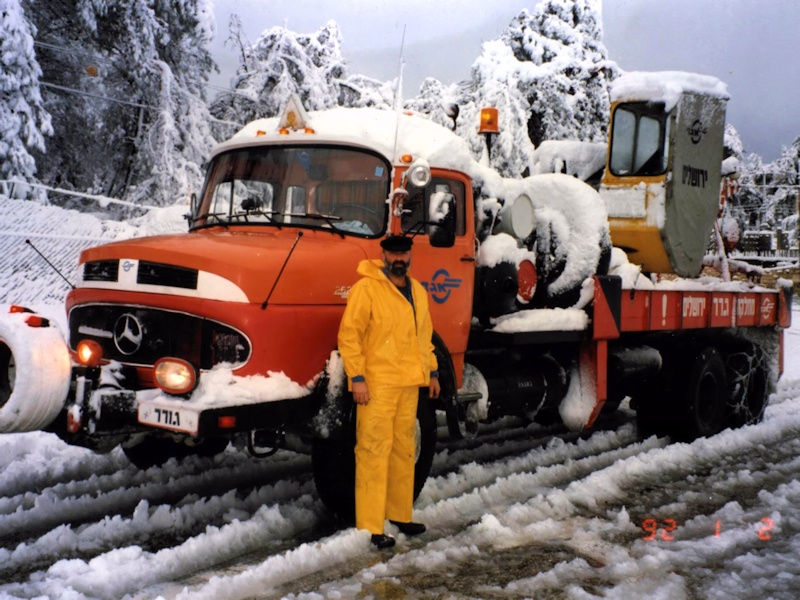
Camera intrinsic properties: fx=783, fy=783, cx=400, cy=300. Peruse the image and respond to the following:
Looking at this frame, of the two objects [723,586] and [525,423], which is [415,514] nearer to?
[723,586]

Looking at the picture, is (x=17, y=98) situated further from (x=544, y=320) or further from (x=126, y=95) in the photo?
(x=544, y=320)

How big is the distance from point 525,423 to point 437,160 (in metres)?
3.94

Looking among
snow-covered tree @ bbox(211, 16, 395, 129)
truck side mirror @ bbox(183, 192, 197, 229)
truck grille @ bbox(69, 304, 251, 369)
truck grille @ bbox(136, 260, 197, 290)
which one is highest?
snow-covered tree @ bbox(211, 16, 395, 129)

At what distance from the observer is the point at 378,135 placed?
5.42m

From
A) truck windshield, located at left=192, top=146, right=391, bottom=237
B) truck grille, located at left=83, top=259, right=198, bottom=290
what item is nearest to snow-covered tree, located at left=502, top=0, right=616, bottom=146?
truck windshield, located at left=192, top=146, right=391, bottom=237

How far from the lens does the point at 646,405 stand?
8039 mm

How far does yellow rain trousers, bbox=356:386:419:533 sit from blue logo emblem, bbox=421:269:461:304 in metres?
1.03

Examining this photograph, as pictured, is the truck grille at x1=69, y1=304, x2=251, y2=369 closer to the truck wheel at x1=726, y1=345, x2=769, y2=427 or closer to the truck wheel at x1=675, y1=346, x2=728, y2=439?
the truck wheel at x1=675, y1=346, x2=728, y2=439

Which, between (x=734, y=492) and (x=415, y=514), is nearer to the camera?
(x=415, y=514)

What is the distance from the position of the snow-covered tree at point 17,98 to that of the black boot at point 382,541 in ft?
45.1

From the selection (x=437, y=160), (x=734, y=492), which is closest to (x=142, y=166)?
(x=437, y=160)

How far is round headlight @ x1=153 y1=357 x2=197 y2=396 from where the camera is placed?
416 cm

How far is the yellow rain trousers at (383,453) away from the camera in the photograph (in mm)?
4539
